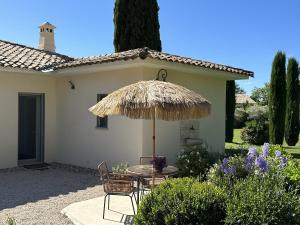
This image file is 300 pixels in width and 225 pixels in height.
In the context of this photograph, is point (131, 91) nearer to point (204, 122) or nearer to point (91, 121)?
point (91, 121)

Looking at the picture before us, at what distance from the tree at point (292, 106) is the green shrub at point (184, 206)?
2183 cm

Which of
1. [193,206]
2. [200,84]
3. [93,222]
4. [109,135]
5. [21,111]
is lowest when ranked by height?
[93,222]

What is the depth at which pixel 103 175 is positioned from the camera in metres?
7.89

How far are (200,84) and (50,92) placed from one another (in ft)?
20.3

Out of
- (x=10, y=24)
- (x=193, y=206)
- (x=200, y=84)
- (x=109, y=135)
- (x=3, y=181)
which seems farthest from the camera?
(x=10, y=24)

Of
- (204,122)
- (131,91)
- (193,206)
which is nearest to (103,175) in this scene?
(131,91)

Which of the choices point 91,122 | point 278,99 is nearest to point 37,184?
point 91,122

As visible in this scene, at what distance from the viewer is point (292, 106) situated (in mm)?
25703

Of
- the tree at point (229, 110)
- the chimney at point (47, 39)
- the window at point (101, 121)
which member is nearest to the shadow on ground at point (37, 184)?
the window at point (101, 121)

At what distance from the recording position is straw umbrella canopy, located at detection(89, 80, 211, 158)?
7387 mm

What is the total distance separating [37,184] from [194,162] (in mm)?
4833

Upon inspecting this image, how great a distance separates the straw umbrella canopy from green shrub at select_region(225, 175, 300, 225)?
8.41 feet

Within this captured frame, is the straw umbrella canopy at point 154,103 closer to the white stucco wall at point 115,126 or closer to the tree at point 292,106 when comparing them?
the white stucco wall at point 115,126

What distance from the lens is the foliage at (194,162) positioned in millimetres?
10656
